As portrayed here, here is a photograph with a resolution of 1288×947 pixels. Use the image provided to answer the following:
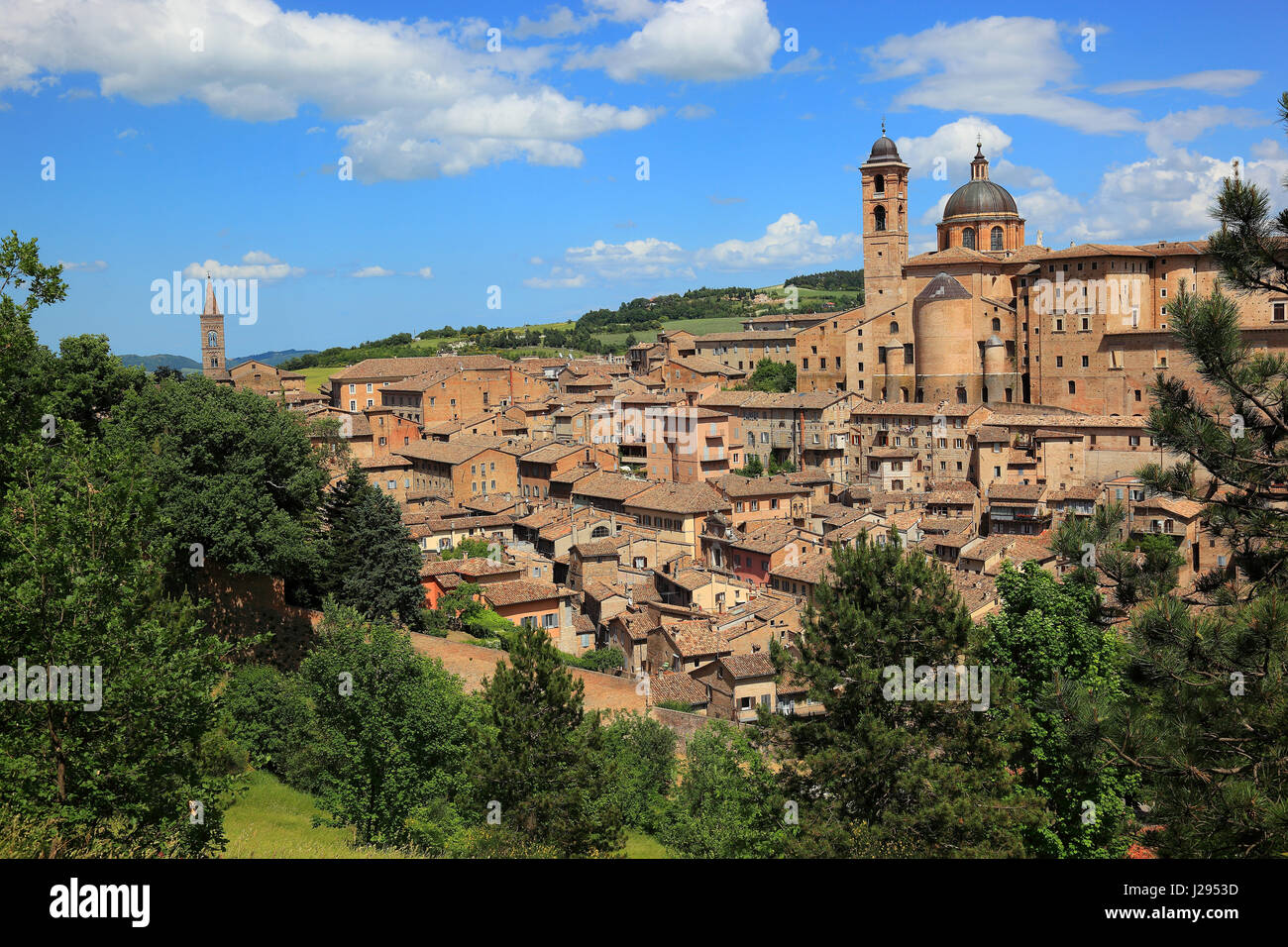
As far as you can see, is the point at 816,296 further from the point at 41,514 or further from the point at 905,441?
the point at 41,514

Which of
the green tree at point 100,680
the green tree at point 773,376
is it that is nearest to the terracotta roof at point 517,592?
the green tree at point 100,680

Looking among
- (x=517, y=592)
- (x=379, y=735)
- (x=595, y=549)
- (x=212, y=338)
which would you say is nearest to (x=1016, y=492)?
(x=595, y=549)

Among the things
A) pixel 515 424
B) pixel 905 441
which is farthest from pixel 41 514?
pixel 515 424

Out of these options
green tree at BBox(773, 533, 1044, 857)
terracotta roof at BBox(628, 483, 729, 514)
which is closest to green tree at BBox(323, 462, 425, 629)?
terracotta roof at BBox(628, 483, 729, 514)

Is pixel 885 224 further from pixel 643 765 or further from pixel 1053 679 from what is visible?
pixel 1053 679

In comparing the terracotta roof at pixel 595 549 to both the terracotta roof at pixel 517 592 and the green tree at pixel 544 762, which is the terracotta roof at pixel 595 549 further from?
the green tree at pixel 544 762
